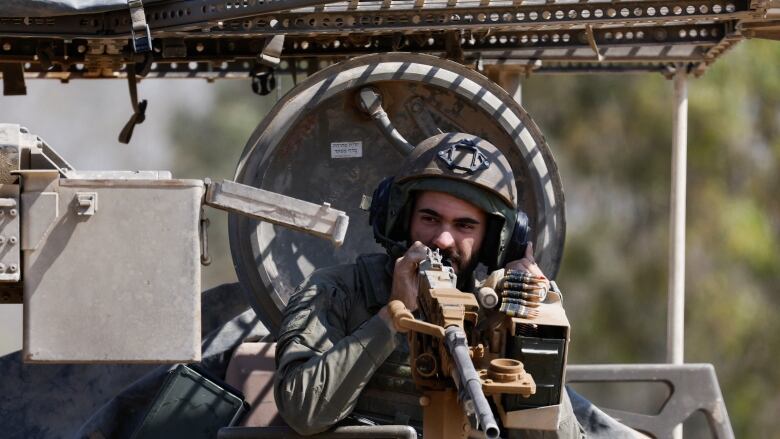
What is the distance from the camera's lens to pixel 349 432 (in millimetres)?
5715

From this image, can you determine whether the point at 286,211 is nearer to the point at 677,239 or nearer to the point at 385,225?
the point at 385,225

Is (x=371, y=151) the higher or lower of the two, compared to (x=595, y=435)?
higher

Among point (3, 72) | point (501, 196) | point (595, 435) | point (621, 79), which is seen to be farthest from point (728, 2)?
point (621, 79)

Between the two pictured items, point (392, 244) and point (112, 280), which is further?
point (392, 244)

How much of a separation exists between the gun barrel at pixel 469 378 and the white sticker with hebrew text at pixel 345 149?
2279mm

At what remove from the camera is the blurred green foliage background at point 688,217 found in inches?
869

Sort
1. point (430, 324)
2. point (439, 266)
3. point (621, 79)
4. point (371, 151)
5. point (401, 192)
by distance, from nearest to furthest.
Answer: point (430, 324)
point (439, 266)
point (401, 192)
point (371, 151)
point (621, 79)

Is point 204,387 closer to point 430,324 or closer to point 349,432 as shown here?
point 349,432

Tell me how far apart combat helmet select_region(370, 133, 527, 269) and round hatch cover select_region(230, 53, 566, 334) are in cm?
78

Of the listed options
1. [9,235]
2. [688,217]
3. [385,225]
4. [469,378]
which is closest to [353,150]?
[385,225]

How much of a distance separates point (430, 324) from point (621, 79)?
62.3 feet

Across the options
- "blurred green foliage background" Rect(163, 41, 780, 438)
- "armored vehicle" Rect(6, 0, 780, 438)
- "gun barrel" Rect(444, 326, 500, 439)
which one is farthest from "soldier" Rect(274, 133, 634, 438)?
"blurred green foliage background" Rect(163, 41, 780, 438)

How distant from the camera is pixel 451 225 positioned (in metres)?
6.07

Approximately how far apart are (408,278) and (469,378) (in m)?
1.01
